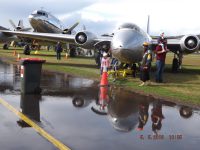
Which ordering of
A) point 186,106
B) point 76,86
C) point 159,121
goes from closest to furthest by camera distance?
point 159,121, point 186,106, point 76,86

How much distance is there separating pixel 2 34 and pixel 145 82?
83.6ft

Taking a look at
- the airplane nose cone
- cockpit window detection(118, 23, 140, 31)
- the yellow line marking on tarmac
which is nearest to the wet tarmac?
the yellow line marking on tarmac

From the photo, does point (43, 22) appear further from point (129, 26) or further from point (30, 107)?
point (30, 107)

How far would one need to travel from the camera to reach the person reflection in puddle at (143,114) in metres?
8.84

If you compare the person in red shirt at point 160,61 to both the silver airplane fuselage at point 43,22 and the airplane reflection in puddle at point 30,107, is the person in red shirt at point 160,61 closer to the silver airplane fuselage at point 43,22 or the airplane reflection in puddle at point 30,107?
the airplane reflection in puddle at point 30,107

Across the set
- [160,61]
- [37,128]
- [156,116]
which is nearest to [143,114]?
[156,116]

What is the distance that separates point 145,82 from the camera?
56.4 ft

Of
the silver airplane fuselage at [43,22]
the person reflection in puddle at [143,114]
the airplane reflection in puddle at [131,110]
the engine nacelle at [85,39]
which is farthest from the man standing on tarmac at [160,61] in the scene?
the silver airplane fuselage at [43,22]

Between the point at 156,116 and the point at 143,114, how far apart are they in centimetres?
37

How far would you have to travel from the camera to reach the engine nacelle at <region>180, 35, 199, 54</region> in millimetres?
23828

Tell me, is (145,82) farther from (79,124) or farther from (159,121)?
(79,124)

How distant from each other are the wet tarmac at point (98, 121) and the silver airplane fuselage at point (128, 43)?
428 cm

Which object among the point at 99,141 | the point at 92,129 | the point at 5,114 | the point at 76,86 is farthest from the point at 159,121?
the point at 76,86

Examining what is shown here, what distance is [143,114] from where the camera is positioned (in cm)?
1012
